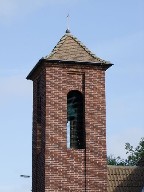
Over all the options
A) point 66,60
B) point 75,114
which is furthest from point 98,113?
point 66,60

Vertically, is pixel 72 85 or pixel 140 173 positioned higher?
pixel 72 85

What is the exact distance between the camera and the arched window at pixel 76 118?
17.9 meters

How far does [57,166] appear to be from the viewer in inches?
672

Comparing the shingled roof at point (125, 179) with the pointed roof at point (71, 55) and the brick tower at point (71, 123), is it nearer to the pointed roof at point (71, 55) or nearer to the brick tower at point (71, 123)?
the brick tower at point (71, 123)

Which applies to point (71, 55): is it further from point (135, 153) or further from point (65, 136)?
point (135, 153)

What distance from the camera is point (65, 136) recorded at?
17438 millimetres

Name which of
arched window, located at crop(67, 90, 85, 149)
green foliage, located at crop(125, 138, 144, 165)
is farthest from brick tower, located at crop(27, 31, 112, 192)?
green foliage, located at crop(125, 138, 144, 165)

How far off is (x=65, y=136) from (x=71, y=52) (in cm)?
290

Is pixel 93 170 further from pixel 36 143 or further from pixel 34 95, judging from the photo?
pixel 34 95

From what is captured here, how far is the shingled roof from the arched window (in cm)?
177

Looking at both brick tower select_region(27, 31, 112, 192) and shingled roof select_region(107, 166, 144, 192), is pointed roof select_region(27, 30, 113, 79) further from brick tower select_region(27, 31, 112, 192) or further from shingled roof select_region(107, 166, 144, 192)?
shingled roof select_region(107, 166, 144, 192)

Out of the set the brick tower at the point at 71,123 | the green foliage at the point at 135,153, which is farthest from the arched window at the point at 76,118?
the green foliage at the point at 135,153

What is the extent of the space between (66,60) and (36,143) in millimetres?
2989

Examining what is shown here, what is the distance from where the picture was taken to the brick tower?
1712 cm
